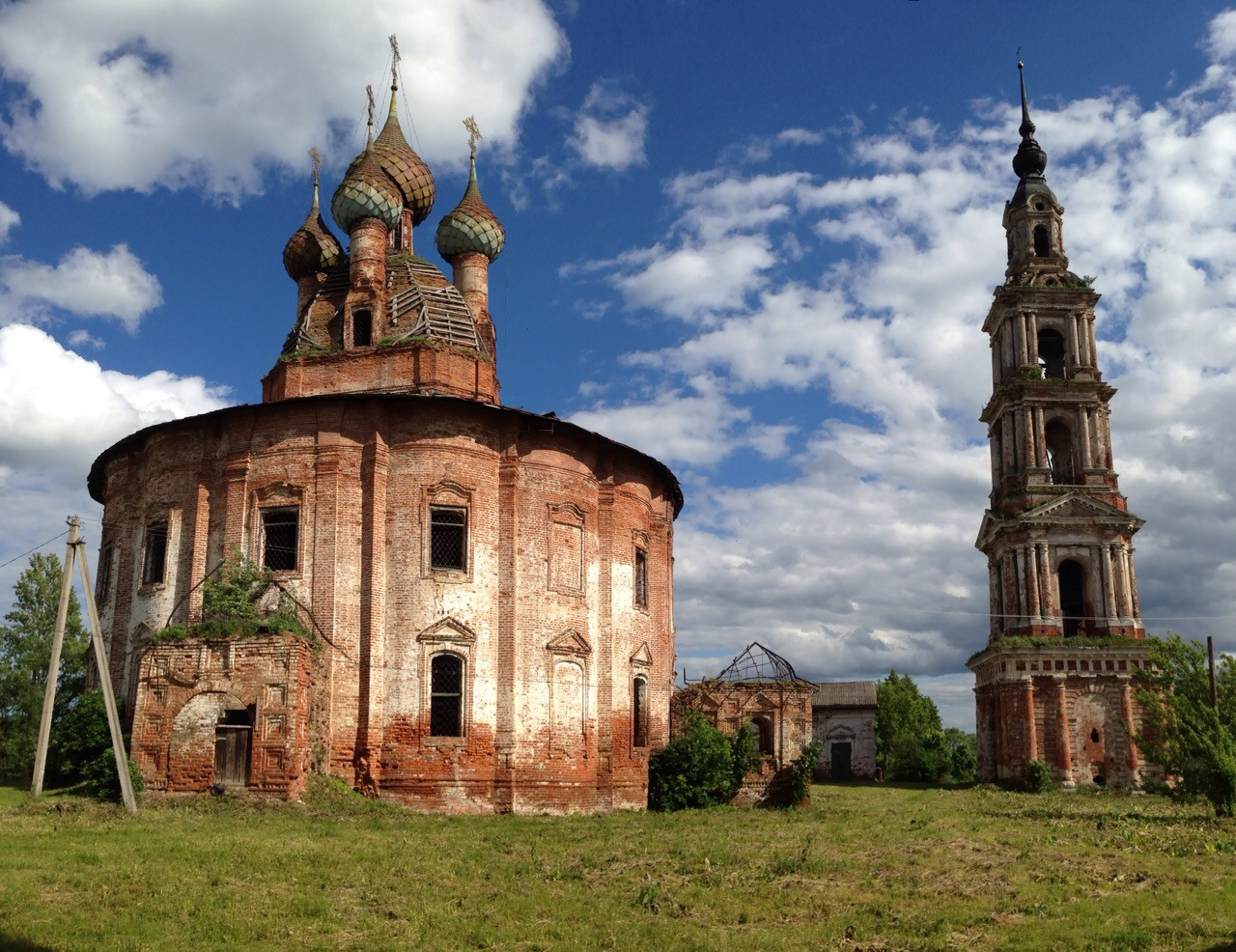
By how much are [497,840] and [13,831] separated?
681 cm

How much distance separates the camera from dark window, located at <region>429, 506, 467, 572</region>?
23.3 metres

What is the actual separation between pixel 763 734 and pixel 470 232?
15.0m

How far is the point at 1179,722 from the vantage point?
2112cm

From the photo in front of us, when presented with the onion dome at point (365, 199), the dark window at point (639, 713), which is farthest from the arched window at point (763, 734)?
the onion dome at point (365, 199)

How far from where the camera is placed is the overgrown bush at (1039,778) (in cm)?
3484

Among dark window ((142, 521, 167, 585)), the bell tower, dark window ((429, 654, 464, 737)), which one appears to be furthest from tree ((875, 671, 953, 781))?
dark window ((142, 521, 167, 585))

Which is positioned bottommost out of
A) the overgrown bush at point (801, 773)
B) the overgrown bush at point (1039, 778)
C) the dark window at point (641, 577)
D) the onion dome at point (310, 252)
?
the overgrown bush at point (1039, 778)

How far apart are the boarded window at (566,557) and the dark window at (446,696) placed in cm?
282

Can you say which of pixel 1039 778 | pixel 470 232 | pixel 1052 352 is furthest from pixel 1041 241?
pixel 470 232

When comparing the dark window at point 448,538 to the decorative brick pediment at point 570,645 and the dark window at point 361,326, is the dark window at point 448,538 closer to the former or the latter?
the decorative brick pediment at point 570,645

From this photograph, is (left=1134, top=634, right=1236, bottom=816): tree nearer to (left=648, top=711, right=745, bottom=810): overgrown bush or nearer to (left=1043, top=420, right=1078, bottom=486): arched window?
(left=648, top=711, right=745, bottom=810): overgrown bush

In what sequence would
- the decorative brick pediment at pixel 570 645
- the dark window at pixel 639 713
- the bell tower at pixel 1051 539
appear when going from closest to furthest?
the decorative brick pediment at pixel 570 645 < the dark window at pixel 639 713 < the bell tower at pixel 1051 539

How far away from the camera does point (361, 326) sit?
27391 millimetres

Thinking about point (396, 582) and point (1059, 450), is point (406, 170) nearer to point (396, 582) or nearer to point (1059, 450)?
point (396, 582)
